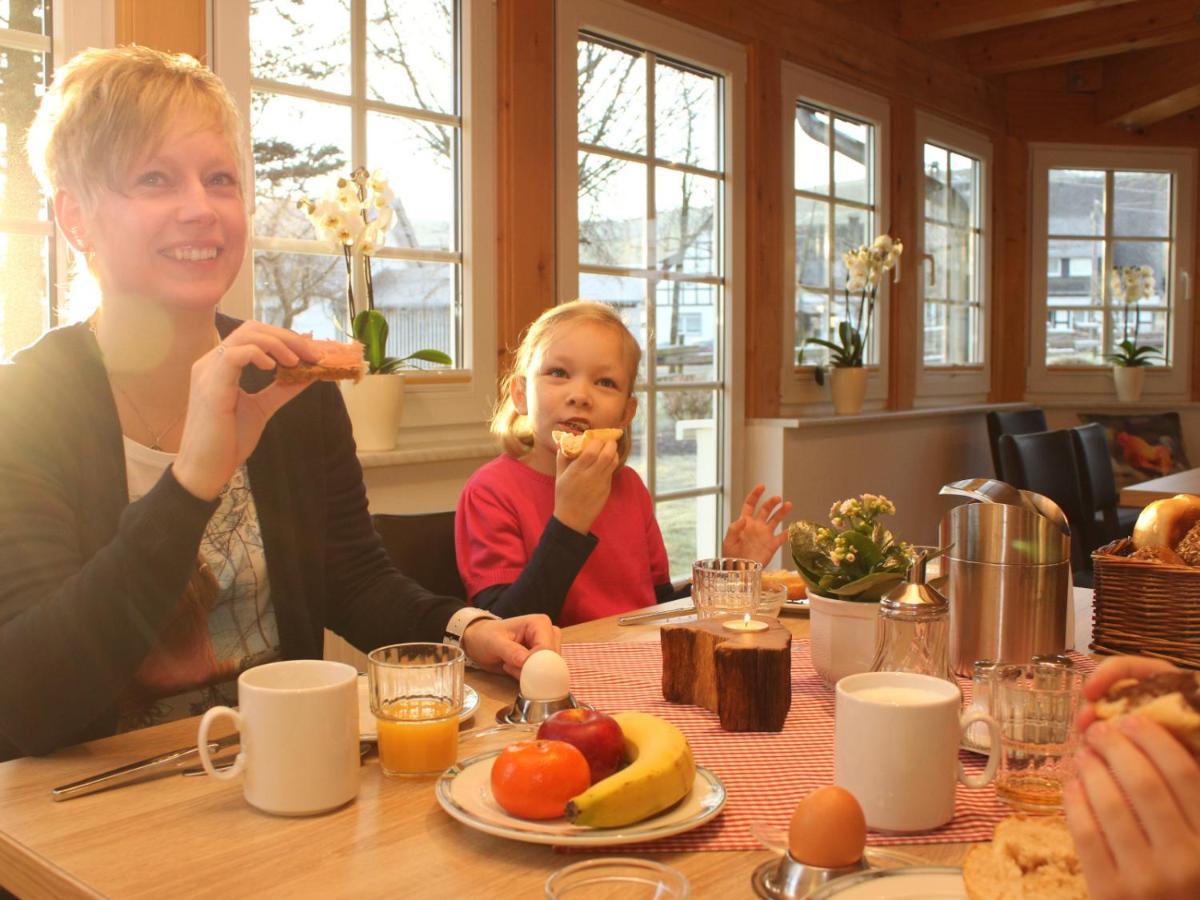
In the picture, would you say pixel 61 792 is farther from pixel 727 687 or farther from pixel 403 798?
pixel 727 687

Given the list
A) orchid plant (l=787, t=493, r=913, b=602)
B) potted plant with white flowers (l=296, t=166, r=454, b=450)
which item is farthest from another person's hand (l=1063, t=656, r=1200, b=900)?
potted plant with white flowers (l=296, t=166, r=454, b=450)

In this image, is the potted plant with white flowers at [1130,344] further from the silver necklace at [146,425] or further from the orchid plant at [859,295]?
the silver necklace at [146,425]

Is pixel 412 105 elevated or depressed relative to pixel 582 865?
elevated

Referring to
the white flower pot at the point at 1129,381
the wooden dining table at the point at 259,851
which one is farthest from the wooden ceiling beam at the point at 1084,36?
the wooden dining table at the point at 259,851

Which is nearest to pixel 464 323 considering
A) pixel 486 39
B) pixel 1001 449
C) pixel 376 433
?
pixel 376 433

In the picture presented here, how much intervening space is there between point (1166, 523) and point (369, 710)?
1.00 m

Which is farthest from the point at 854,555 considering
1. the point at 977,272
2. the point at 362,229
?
the point at 977,272

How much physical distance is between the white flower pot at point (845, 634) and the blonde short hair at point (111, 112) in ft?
2.98

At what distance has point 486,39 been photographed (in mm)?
2947

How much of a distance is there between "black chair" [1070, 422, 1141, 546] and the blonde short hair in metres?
3.48

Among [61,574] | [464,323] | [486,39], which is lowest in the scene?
[61,574]

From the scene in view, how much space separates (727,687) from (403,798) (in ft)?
1.12

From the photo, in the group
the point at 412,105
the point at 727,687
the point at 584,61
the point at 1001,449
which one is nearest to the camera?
the point at 727,687

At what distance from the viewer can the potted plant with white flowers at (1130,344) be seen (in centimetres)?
537
